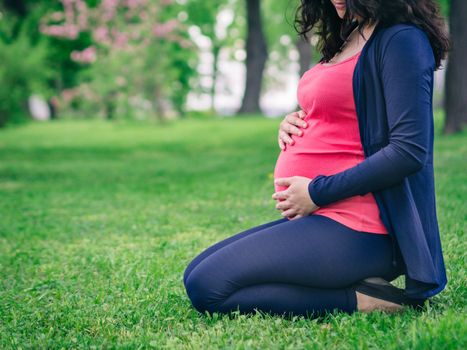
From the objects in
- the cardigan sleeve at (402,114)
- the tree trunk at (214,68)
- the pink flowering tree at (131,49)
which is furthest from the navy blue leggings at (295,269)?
the tree trunk at (214,68)

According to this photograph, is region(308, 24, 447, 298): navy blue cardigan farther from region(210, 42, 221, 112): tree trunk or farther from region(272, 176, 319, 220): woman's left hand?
region(210, 42, 221, 112): tree trunk

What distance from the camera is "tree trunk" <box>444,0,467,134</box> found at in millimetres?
11305

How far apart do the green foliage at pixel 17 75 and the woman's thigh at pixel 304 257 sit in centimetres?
822

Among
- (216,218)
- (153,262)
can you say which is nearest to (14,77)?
(216,218)

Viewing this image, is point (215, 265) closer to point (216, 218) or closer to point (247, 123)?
point (216, 218)

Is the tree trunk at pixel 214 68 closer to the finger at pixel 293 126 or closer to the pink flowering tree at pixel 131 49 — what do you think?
the pink flowering tree at pixel 131 49

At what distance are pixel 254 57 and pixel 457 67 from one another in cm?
1320

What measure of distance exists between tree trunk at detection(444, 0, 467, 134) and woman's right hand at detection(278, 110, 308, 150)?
9.28m

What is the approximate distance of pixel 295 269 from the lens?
255 centimetres

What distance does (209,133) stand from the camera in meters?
17.7

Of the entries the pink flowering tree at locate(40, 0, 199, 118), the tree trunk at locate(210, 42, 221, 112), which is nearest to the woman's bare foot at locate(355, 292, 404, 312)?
the pink flowering tree at locate(40, 0, 199, 118)

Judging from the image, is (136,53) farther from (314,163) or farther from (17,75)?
(314,163)

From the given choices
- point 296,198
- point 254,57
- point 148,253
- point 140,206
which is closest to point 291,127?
point 296,198

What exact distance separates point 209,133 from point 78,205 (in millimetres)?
10846
